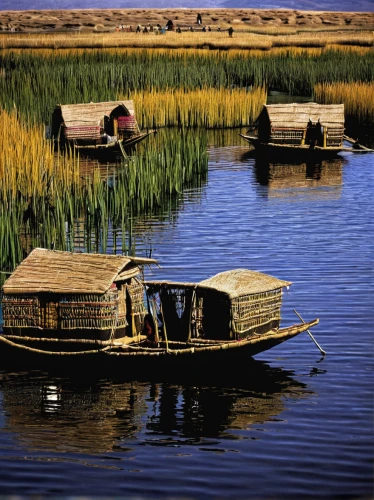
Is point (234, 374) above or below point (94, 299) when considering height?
below

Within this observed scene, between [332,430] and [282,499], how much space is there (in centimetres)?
167

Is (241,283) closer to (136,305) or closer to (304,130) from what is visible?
(136,305)

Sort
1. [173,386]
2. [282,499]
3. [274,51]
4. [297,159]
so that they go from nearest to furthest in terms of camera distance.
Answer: [282,499], [173,386], [297,159], [274,51]

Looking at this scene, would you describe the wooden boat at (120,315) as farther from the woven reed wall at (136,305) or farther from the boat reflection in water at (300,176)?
the boat reflection in water at (300,176)

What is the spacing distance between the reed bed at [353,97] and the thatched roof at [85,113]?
8239 millimetres

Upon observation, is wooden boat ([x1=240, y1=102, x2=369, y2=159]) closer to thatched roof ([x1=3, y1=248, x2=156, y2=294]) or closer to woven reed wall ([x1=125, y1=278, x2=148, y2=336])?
woven reed wall ([x1=125, y1=278, x2=148, y2=336])

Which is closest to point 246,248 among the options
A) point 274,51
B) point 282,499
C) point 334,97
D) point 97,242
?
point 97,242

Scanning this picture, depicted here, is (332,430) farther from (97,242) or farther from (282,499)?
(97,242)

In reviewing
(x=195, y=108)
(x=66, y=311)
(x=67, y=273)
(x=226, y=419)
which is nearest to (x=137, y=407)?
(x=226, y=419)

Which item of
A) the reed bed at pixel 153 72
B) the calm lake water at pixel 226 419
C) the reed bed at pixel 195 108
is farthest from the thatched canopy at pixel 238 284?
the reed bed at pixel 195 108

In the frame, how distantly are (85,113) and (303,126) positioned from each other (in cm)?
542

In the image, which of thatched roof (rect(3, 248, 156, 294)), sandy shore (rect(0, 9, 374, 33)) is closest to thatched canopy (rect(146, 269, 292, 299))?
thatched roof (rect(3, 248, 156, 294))

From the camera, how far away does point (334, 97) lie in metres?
34.0

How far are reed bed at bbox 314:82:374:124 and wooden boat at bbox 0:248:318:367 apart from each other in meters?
21.5
